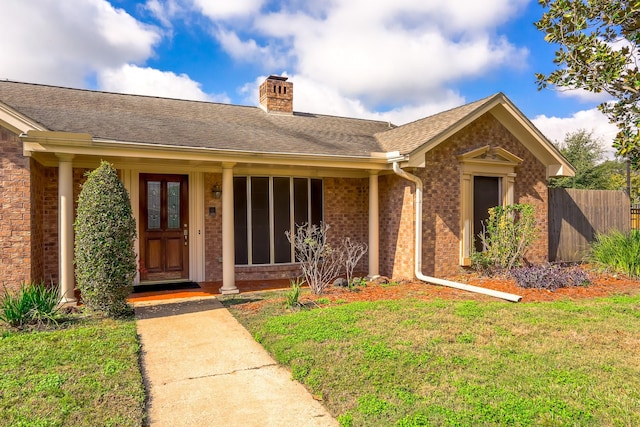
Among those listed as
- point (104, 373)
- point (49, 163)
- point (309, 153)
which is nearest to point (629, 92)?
point (309, 153)

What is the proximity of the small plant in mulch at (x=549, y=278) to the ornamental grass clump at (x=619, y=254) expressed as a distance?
1467mm

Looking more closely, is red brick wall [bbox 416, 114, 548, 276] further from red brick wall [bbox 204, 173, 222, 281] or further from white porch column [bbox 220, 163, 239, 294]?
red brick wall [bbox 204, 173, 222, 281]

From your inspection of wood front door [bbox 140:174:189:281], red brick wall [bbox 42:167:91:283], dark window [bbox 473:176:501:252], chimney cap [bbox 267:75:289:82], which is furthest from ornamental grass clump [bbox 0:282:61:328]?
chimney cap [bbox 267:75:289:82]

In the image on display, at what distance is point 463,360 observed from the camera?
412 cm

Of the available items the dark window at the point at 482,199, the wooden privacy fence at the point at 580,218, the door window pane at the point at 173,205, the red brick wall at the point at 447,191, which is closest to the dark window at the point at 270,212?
the door window pane at the point at 173,205

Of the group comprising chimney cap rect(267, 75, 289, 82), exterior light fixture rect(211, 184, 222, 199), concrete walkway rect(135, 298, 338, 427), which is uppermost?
chimney cap rect(267, 75, 289, 82)

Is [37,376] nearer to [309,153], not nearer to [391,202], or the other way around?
[309,153]

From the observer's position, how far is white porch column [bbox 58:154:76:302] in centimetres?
654

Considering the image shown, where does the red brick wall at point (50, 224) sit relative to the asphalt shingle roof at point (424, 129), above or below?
below

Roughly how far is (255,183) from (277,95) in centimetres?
418

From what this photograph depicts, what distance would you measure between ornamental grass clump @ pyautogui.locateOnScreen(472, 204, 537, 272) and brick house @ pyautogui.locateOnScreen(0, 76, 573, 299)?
37 cm

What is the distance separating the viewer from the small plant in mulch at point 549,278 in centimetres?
783

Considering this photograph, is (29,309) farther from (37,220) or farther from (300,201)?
(300,201)

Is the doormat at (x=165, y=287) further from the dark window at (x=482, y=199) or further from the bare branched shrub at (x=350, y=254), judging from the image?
the dark window at (x=482, y=199)
